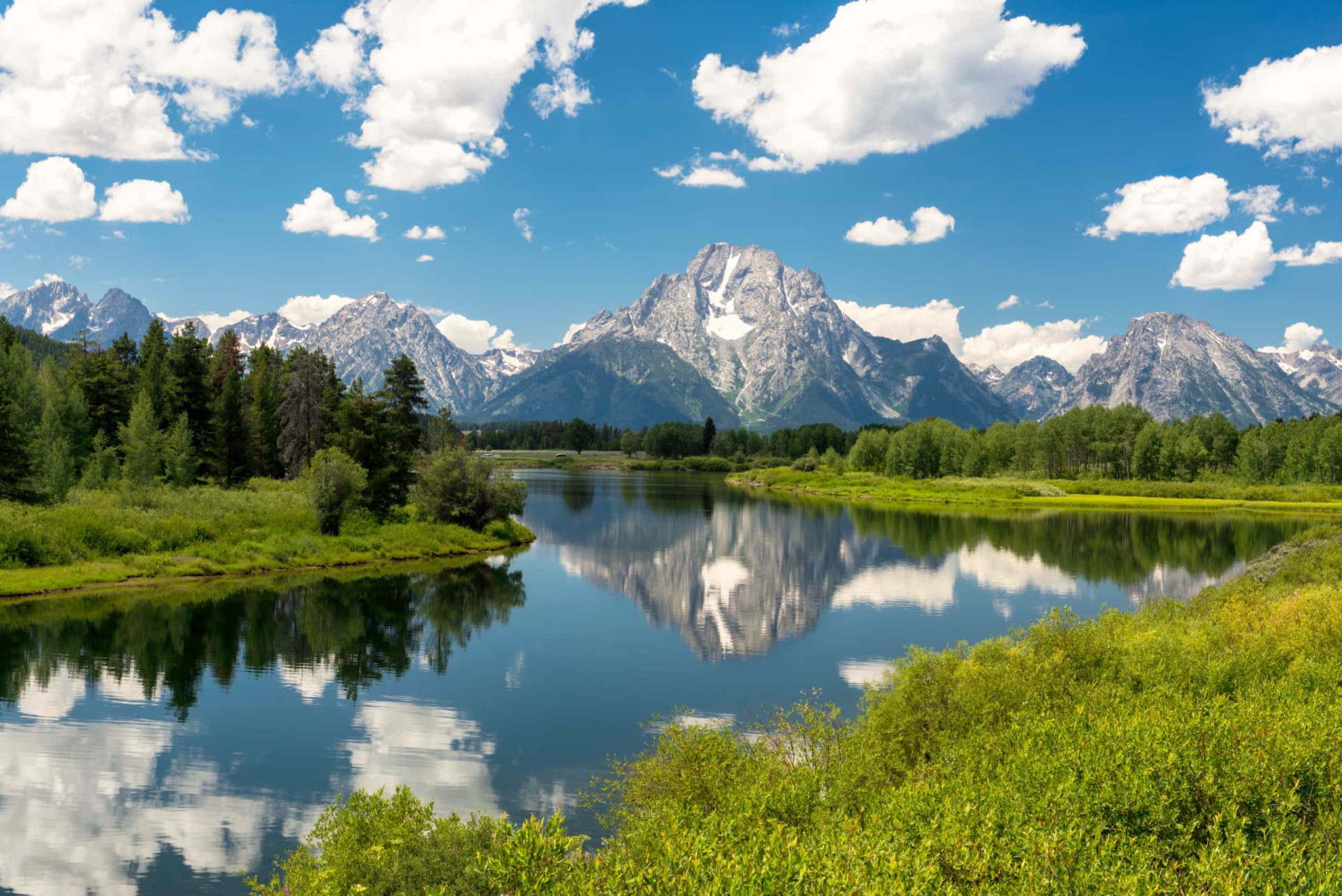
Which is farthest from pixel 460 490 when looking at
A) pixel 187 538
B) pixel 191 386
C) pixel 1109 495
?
pixel 1109 495

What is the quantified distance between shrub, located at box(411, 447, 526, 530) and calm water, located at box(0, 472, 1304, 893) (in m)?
9.07

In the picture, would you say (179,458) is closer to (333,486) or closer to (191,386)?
→ (191,386)

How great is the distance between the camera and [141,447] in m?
79.1

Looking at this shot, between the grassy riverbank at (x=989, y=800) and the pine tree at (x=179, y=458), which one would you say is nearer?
the grassy riverbank at (x=989, y=800)

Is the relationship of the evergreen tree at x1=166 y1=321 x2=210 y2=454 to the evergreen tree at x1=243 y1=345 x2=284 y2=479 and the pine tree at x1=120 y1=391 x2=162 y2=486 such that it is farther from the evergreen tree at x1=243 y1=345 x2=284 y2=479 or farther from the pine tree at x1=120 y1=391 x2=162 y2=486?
the pine tree at x1=120 y1=391 x2=162 y2=486

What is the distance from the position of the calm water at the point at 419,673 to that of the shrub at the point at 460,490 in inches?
357

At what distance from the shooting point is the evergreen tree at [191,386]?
3733 inches

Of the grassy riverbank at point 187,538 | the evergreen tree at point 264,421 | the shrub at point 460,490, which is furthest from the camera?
the evergreen tree at point 264,421

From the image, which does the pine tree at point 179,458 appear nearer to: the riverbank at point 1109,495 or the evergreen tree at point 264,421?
the evergreen tree at point 264,421

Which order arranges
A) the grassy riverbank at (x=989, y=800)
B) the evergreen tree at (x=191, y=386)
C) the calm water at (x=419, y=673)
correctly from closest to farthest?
1. the grassy riverbank at (x=989, y=800)
2. the calm water at (x=419, y=673)
3. the evergreen tree at (x=191, y=386)

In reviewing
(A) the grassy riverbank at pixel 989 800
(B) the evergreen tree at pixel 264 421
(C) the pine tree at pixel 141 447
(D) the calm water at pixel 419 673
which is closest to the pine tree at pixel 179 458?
(C) the pine tree at pixel 141 447

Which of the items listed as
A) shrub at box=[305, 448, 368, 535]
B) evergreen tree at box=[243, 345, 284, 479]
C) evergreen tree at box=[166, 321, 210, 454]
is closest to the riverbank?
evergreen tree at box=[243, 345, 284, 479]

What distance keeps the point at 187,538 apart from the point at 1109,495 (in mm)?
179847

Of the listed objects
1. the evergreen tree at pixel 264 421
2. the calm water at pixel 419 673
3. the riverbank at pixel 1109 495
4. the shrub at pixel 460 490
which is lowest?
the calm water at pixel 419 673
